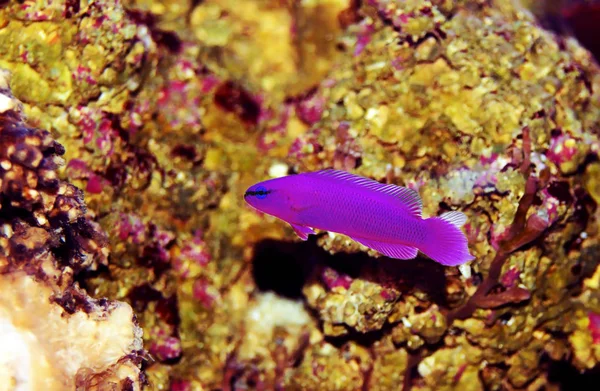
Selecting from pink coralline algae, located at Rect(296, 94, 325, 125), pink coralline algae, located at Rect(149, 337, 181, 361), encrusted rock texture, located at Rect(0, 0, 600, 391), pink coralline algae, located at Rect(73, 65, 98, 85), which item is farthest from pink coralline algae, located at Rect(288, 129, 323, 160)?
pink coralline algae, located at Rect(149, 337, 181, 361)

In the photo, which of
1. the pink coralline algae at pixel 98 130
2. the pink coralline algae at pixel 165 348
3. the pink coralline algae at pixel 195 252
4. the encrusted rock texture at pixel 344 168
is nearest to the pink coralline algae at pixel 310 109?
the encrusted rock texture at pixel 344 168

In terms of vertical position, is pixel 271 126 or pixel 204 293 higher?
pixel 271 126

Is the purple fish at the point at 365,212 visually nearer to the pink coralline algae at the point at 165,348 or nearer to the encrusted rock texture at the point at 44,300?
the encrusted rock texture at the point at 44,300

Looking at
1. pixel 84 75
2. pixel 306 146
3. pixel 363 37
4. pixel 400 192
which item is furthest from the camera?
pixel 363 37

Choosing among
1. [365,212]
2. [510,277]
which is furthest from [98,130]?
[510,277]

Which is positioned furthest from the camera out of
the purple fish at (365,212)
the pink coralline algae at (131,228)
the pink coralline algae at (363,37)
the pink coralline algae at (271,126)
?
the pink coralline algae at (271,126)

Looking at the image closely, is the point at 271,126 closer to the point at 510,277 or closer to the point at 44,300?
the point at 510,277

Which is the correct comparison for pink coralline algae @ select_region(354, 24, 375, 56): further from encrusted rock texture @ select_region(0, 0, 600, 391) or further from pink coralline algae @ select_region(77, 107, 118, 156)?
pink coralline algae @ select_region(77, 107, 118, 156)

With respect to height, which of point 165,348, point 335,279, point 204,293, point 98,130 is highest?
point 98,130
